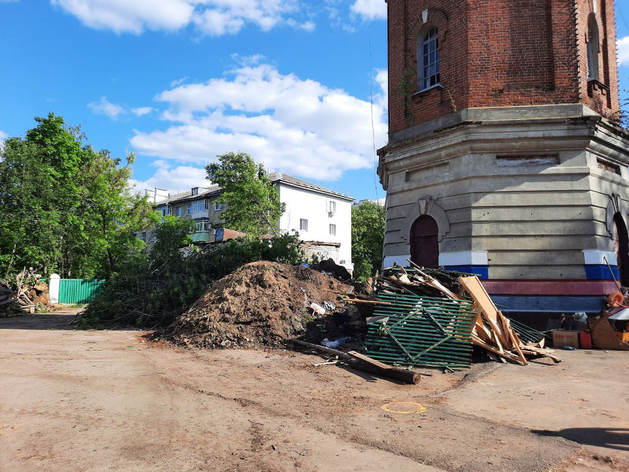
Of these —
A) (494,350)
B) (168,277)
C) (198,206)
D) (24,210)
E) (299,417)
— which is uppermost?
(198,206)

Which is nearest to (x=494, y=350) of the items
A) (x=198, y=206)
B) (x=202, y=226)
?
(x=202, y=226)

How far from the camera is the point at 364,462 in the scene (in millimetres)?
3703

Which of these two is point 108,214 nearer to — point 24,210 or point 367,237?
point 24,210

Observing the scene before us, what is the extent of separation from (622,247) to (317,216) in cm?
3275

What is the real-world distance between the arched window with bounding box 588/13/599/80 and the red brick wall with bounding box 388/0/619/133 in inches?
23.2

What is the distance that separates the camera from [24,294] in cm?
2169

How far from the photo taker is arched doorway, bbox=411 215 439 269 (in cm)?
1284

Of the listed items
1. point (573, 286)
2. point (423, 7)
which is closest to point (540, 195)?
point (573, 286)

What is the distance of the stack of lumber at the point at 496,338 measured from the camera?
835 centimetres

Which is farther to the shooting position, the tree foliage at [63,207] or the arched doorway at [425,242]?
the tree foliage at [63,207]

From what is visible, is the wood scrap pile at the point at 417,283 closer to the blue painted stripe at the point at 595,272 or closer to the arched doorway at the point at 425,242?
the arched doorway at the point at 425,242


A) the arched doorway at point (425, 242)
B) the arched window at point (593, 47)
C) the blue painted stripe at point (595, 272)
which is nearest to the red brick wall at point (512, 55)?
the arched window at point (593, 47)

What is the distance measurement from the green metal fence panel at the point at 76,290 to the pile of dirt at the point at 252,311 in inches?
697

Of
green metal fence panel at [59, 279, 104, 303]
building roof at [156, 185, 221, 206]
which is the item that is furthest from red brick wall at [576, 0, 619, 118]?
building roof at [156, 185, 221, 206]
